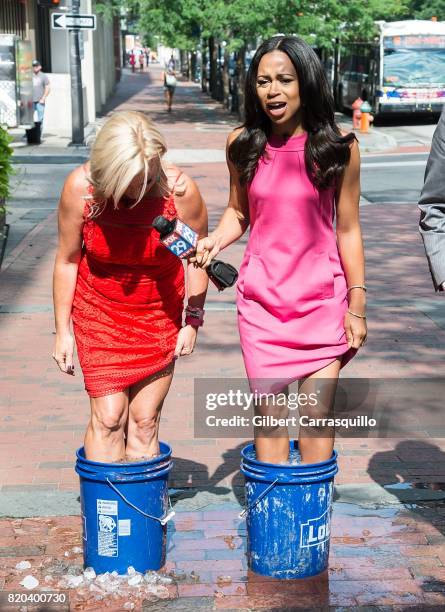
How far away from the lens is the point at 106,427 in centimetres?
397

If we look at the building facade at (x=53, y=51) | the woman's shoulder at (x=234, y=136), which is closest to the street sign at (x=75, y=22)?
the building facade at (x=53, y=51)

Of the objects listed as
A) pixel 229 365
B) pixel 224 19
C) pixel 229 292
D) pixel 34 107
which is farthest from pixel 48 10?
pixel 229 365

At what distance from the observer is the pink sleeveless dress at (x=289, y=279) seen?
3865 mm

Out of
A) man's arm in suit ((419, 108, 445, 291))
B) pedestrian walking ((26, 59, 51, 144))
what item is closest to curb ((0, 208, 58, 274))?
man's arm in suit ((419, 108, 445, 291))

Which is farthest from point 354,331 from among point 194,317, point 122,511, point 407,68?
point 407,68

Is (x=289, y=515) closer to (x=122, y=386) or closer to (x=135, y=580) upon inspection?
(x=135, y=580)

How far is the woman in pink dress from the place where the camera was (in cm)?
383

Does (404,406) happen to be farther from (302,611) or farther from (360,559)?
(302,611)

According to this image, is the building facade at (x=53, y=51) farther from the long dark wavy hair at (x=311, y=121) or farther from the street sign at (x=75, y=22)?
the long dark wavy hair at (x=311, y=121)

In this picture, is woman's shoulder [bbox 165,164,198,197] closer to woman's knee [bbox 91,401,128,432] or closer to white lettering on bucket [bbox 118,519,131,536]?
woman's knee [bbox 91,401,128,432]

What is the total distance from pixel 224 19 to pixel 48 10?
538 centimetres

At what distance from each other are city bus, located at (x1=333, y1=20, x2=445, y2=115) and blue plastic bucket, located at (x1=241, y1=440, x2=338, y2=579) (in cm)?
2889

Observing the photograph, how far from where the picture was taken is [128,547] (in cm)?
398

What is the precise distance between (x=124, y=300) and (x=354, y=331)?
0.84 metres
